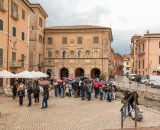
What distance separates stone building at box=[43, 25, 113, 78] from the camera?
5728cm

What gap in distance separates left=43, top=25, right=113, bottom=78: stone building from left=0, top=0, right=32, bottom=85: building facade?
1503 cm

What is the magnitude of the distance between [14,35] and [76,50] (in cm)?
2105

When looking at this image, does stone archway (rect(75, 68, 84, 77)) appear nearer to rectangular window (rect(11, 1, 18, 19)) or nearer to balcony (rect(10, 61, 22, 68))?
balcony (rect(10, 61, 22, 68))

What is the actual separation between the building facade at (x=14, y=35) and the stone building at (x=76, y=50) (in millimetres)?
15032

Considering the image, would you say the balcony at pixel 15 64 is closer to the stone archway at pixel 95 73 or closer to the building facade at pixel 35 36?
the building facade at pixel 35 36

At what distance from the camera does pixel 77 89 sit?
90.1 feet

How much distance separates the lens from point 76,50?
58250 mm

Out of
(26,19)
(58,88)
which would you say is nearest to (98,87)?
(58,88)

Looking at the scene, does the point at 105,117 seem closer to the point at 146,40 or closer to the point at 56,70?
the point at 56,70

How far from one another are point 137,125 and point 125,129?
49.8 inches

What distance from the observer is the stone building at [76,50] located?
57.3 metres

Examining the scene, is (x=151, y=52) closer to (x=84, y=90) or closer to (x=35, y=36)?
(x=35, y=36)

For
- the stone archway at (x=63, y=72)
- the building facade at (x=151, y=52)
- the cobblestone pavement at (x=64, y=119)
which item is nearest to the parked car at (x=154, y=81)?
the stone archway at (x=63, y=72)

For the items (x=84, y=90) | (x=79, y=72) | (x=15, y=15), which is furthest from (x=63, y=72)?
(x=84, y=90)
